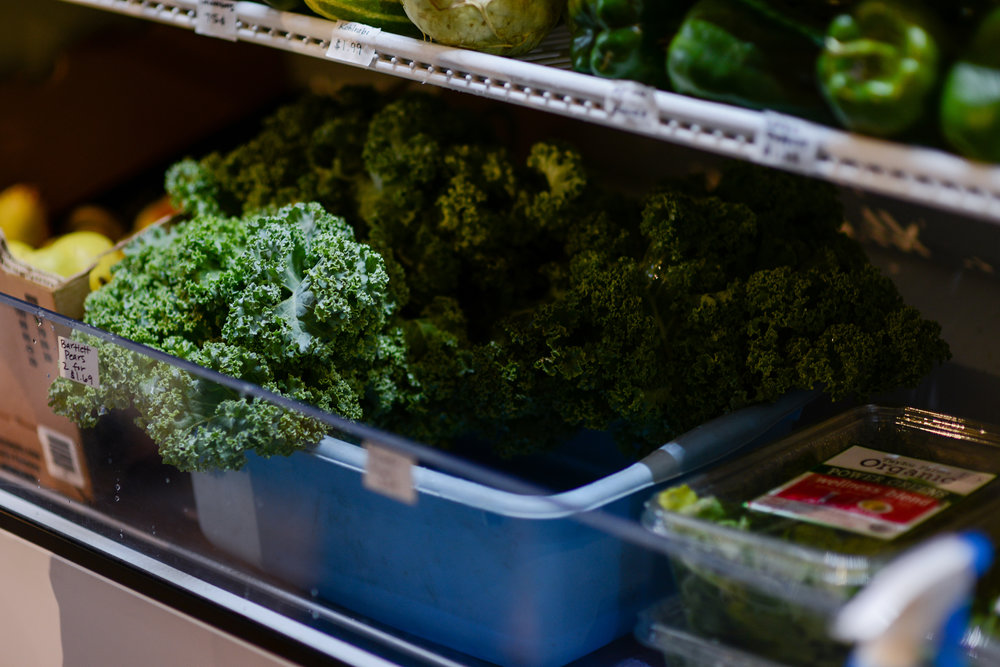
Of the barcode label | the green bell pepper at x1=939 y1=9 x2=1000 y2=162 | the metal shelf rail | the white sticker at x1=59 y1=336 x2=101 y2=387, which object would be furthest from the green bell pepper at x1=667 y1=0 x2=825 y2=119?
the barcode label

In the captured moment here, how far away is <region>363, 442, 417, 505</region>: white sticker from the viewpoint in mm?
1059

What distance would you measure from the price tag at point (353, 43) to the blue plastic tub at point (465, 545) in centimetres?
52

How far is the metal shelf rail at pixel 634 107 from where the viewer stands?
2.89 ft

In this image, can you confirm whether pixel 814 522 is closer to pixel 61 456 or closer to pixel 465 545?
pixel 465 545

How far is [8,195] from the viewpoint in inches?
93.2

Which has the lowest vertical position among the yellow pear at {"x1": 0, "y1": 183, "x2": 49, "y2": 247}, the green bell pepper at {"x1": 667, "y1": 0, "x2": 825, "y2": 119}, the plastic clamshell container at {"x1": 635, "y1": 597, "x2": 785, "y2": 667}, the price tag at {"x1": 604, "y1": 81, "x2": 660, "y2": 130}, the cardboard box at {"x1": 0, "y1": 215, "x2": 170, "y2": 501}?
the plastic clamshell container at {"x1": 635, "y1": 597, "x2": 785, "y2": 667}

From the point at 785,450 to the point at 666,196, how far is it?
464 mm

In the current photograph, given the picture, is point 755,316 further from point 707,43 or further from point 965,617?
point 965,617

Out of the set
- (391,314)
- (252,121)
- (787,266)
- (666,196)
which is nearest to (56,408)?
(391,314)

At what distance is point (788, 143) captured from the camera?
37.2 inches

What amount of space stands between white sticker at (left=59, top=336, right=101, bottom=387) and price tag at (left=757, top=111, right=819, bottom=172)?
94 cm

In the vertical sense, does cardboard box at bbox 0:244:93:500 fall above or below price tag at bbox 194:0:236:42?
below

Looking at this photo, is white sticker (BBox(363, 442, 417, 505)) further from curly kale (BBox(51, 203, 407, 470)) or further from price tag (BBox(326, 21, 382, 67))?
price tag (BBox(326, 21, 382, 67))

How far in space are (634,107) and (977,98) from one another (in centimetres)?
34
